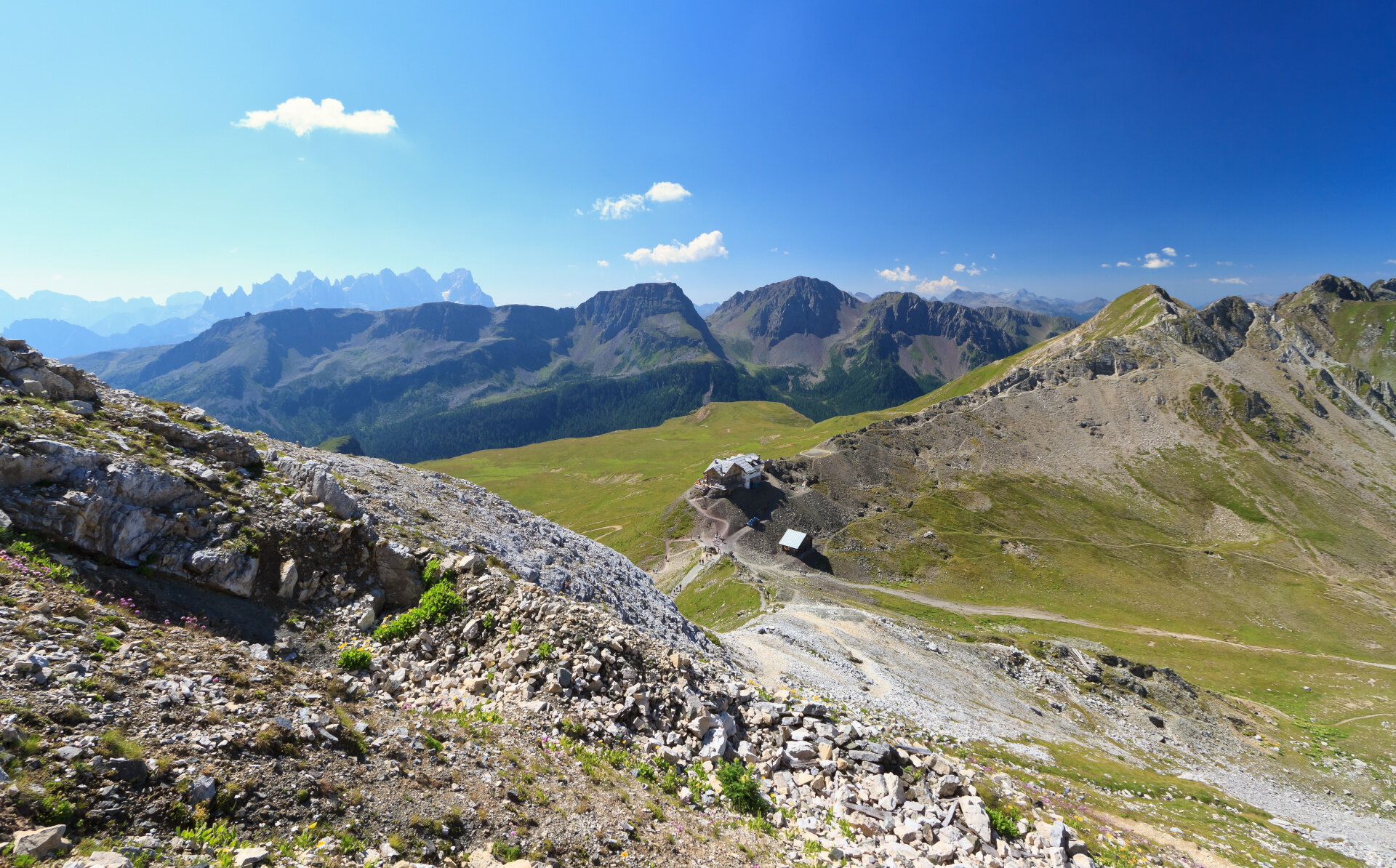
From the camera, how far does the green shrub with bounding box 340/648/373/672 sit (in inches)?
626

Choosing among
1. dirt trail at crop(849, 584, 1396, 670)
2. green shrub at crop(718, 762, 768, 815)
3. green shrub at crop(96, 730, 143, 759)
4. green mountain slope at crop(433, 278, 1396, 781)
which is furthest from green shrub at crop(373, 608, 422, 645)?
dirt trail at crop(849, 584, 1396, 670)

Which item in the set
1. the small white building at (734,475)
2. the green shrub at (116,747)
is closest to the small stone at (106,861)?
the green shrub at (116,747)

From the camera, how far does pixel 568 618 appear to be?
17688 mm

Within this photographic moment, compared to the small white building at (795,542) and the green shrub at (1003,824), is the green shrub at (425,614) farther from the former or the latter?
the small white building at (795,542)

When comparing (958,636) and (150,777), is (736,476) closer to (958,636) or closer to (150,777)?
(958,636)

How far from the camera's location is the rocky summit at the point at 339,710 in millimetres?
8906

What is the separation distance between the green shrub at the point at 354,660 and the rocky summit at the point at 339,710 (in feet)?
0.32

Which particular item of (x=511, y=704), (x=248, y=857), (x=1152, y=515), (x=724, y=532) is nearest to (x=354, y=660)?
(x=511, y=704)

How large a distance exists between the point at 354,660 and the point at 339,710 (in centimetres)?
420

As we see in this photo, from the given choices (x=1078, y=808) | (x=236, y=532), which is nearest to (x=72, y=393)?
(x=236, y=532)

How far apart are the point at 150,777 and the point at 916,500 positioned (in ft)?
362

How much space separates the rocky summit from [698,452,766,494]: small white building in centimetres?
7884

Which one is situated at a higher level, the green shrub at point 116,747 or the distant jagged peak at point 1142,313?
the distant jagged peak at point 1142,313

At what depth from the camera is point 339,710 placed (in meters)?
12.4
